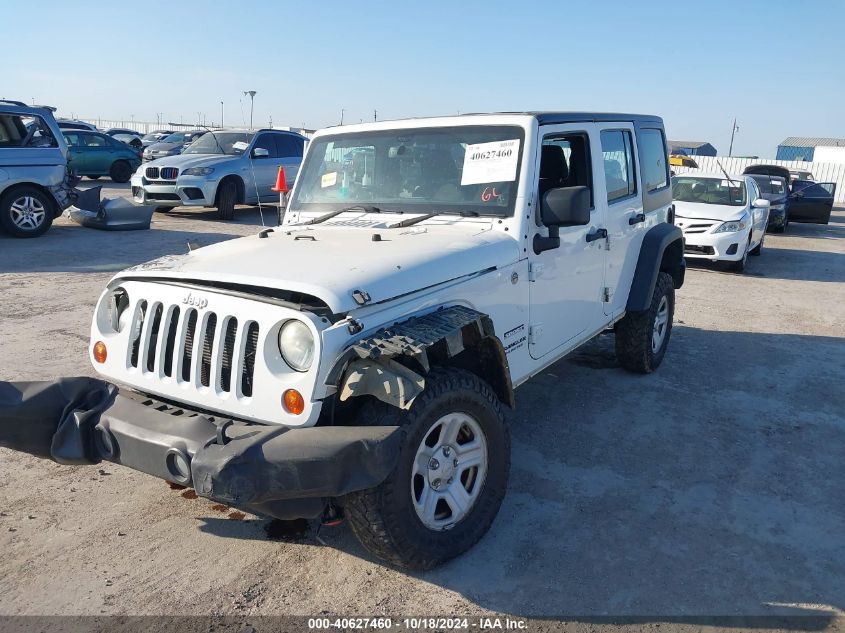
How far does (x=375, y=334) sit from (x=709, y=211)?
9953 mm

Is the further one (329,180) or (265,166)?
(265,166)

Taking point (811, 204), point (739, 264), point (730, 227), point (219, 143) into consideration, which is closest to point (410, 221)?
point (730, 227)

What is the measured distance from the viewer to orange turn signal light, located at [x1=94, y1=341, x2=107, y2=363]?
3229 mm

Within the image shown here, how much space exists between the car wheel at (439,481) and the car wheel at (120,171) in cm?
2083

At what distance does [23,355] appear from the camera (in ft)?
18.7

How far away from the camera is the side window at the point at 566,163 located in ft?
13.8

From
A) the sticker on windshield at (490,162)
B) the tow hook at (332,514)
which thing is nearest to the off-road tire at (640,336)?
the sticker on windshield at (490,162)

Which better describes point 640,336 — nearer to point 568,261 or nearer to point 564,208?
point 568,261

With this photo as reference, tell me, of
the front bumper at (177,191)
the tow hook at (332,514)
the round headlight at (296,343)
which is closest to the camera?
the round headlight at (296,343)

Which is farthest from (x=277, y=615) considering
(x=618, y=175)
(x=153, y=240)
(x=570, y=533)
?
(x=153, y=240)

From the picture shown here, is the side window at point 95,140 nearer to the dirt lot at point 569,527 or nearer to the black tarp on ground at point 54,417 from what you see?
the dirt lot at point 569,527

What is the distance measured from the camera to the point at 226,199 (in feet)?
47.0

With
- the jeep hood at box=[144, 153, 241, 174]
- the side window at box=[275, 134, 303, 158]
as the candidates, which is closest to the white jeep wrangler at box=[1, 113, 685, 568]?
the jeep hood at box=[144, 153, 241, 174]

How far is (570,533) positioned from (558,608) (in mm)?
587
